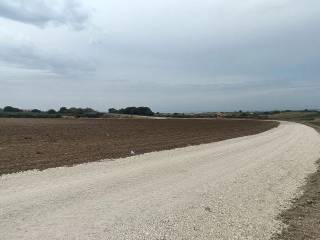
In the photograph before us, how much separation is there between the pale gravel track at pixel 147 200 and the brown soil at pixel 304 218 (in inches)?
10.5

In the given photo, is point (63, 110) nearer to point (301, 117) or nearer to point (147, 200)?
point (301, 117)

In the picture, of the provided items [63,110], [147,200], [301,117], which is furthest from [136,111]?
[147,200]

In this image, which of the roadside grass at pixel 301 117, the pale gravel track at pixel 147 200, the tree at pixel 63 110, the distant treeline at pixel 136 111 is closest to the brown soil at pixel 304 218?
the pale gravel track at pixel 147 200

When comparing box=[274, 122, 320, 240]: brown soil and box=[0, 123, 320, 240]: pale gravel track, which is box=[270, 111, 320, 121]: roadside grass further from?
box=[274, 122, 320, 240]: brown soil

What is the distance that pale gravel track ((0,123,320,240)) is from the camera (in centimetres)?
799

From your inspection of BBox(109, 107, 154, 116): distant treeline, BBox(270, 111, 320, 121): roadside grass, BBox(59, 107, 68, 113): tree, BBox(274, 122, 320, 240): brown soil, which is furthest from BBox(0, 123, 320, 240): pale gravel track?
BBox(109, 107, 154, 116): distant treeline

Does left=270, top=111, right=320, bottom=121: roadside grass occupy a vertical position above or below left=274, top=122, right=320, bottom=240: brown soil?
below

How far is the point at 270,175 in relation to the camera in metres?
15.8

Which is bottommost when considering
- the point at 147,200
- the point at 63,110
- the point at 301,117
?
the point at 301,117

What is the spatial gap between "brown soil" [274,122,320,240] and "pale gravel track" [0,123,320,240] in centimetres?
27

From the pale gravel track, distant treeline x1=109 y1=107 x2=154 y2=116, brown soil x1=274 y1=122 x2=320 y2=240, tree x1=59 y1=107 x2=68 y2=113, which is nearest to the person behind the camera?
the pale gravel track

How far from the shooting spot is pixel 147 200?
1061cm

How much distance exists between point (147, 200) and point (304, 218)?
352 centimetres

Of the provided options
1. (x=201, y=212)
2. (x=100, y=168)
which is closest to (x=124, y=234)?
(x=201, y=212)
